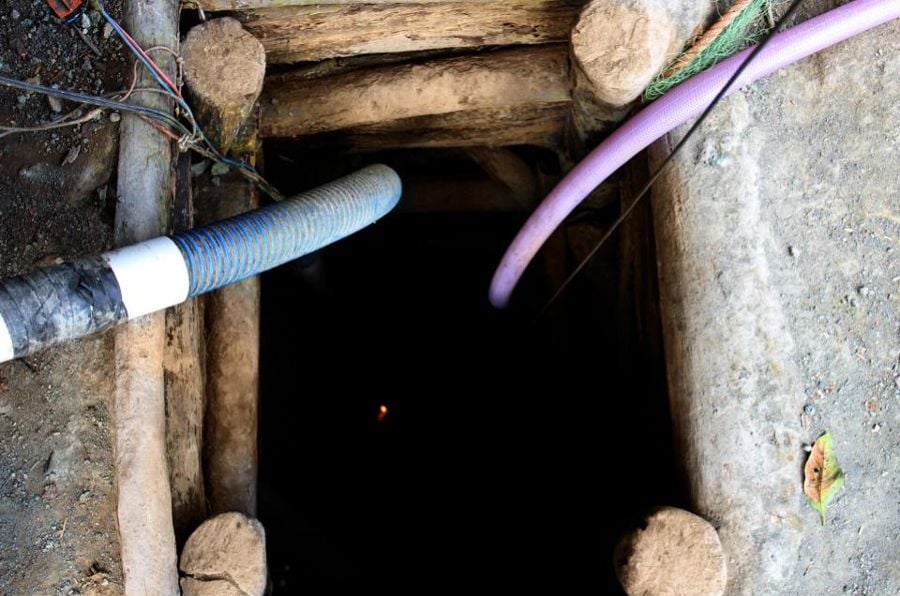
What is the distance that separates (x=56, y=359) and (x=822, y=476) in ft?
7.56

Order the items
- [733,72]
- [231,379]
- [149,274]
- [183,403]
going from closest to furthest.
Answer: [149,274]
[183,403]
[733,72]
[231,379]

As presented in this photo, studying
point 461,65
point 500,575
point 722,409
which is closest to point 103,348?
point 461,65

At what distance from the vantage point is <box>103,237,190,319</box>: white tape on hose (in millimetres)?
2152

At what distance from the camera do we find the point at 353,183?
9.24 feet

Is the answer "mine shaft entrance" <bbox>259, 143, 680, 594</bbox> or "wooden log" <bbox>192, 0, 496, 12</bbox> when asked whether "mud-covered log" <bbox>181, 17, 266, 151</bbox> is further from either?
"mine shaft entrance" <bbox>259, 143, 680, 594</bbox>

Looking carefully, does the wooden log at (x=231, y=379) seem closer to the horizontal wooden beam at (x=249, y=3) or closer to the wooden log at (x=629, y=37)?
the horizontal wooden beam at (x=249, y=3)

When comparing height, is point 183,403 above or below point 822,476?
above

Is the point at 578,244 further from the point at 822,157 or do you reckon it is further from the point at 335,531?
the point at 335,531

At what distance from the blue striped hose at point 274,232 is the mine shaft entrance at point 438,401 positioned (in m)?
1.01

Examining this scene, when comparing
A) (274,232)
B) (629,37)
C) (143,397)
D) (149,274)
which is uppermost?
(629,37)

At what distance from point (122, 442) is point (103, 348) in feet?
0.92

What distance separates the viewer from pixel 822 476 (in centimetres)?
258

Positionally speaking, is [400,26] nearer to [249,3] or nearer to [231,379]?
[249,3]

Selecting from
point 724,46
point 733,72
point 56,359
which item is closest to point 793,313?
point 733,72
